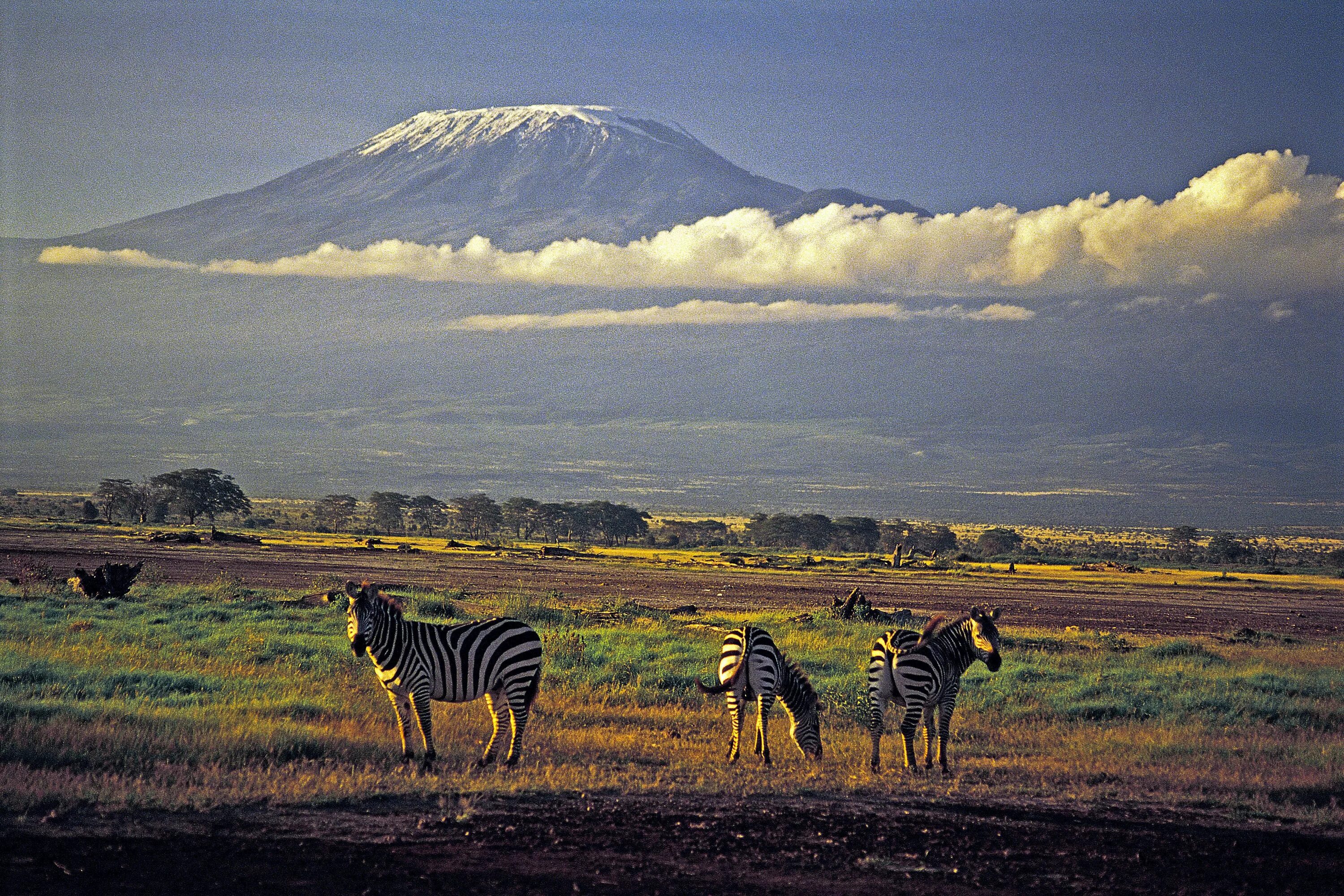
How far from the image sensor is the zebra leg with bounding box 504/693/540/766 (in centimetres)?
1404

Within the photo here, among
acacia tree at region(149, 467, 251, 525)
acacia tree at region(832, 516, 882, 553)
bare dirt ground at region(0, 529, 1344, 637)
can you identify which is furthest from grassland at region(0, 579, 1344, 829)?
acacia tree at region(832, 516, 882, 553)

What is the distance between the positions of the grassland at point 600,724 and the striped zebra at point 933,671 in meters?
0.45

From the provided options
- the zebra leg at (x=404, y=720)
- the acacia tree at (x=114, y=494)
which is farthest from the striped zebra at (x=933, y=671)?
the acacia tree at (x=114, y=494)

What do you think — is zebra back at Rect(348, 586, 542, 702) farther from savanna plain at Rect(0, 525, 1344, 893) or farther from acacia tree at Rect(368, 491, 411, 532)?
acacia tree at Rect(368, 491, 411, 532)

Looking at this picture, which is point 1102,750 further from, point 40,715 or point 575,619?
point 575,619

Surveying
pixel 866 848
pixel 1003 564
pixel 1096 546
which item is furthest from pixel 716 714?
pixel 1096 546

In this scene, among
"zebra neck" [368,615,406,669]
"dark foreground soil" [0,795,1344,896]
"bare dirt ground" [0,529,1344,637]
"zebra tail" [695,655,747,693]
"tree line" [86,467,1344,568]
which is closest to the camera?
"dark foreground soil" [0,795,1344,896]

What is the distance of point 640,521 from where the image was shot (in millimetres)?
119062

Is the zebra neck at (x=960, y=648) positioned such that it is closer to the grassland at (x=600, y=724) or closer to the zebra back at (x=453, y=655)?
the grassland at (x=600, y=724)

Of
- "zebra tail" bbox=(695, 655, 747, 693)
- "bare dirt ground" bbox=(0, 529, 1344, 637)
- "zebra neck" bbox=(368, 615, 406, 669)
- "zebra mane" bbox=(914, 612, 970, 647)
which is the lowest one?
"bare dirt ground" bbox=(0, 529, 1344, 637)

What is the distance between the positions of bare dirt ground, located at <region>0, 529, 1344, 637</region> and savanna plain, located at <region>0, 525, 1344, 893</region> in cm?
1201

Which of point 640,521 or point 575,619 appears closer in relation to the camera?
point 575,619

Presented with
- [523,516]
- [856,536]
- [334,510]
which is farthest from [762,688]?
[334,510]

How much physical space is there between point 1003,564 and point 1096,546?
42476 mm
